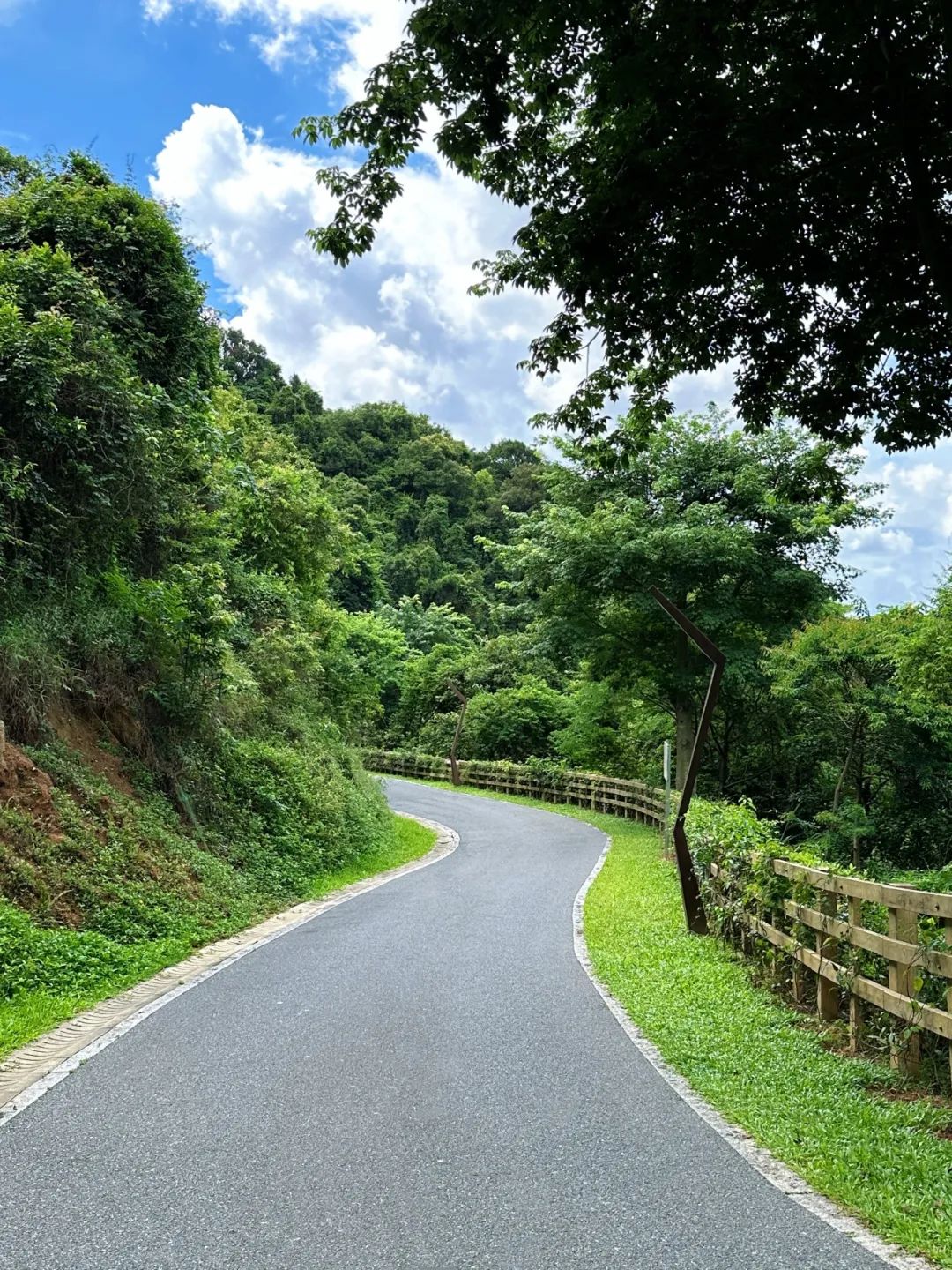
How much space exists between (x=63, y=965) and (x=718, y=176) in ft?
25.7

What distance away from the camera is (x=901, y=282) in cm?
643

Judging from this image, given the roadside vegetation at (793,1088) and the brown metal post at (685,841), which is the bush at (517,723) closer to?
the brown metal post at (685,841)

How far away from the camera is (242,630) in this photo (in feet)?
60.9

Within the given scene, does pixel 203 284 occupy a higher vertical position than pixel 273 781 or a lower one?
higher

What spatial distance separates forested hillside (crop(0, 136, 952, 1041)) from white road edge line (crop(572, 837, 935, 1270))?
452 centimetres

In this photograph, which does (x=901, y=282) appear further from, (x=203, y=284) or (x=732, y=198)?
(x=203, y=284)

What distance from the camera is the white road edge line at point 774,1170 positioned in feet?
11.1

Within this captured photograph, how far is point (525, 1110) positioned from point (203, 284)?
1438cm

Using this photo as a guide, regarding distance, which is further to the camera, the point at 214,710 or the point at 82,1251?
the point at 214,710

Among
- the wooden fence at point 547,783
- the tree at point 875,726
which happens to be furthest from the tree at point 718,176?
the wooden fence at point 547,783

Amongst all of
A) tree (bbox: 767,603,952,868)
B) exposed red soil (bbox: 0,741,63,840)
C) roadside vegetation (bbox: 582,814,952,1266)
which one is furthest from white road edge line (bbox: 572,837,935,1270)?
tree (bbox: 767,603,952,868)

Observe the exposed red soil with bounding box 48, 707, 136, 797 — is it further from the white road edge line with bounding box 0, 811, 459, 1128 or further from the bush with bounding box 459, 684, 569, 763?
the bush with bounding box 459, 684, 569, 763

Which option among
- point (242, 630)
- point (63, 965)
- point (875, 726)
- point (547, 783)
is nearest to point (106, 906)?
point (63, 965)

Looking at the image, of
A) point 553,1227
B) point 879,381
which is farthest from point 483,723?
point 553,1227
